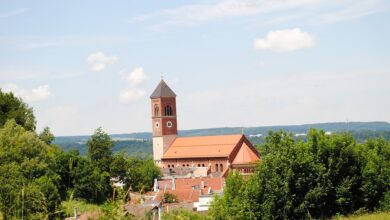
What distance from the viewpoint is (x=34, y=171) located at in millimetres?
45062

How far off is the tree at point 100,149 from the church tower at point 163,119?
162ft

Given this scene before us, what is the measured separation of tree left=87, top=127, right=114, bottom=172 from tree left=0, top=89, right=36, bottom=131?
6283 mm

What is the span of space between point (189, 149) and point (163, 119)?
9.39 metres

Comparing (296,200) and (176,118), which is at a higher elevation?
(176,118)

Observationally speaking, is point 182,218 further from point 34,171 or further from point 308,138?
point 34,171

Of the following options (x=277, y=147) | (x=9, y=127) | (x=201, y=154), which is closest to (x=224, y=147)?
(x=201, y=154)

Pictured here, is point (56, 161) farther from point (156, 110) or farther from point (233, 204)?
point (156, 110)

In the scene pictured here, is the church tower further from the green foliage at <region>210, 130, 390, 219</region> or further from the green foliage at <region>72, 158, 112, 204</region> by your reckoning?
the green foliage at <region>210, 130, 390, 219</region>

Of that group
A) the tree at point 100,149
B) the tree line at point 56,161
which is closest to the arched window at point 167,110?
the tree line at point 56,161

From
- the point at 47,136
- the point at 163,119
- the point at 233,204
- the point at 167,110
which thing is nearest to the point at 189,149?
the point at 163,119

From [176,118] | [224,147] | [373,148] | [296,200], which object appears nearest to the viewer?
[296,200]

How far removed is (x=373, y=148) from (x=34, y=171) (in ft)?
77.5

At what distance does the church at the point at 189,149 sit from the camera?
4099 inches

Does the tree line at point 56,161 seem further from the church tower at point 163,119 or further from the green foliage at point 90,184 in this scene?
the church tower at point 163,119
